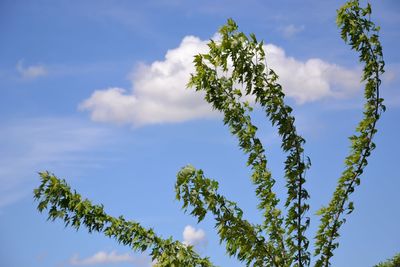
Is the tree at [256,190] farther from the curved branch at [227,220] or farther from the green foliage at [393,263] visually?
the green foliage at [393,263]

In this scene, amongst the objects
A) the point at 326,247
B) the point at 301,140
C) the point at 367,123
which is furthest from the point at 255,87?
the point at 326,247

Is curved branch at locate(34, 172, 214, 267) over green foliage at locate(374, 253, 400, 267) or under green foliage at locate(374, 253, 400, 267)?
under

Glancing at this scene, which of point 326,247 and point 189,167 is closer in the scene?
point 189,167

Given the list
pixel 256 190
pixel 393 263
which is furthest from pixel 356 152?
pixel 393 263

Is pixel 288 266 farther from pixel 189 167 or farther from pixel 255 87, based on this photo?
pixel 255 87

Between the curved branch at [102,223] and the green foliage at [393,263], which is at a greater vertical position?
the green foliage at [393,263]

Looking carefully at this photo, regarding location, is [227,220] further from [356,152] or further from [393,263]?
[393,263]

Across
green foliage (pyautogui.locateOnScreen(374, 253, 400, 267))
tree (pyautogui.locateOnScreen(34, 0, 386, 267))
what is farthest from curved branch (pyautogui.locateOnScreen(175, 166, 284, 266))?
green foliage (pyautogui.locateOnScreen(374, 253, 400, 267))

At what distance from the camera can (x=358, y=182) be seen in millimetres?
9977

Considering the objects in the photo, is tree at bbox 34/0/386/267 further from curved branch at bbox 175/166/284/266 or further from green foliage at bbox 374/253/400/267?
green foliage at bbox 374/253/400/267

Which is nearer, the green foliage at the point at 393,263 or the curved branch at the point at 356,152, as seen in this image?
the curved branch at the point at 356,152

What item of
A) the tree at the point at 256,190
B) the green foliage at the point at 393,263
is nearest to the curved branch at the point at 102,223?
the tree at the point at 256,190

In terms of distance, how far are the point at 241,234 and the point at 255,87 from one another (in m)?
2.70

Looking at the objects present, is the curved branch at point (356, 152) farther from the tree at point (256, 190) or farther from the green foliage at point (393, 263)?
the green foliage at point (393, 263)
